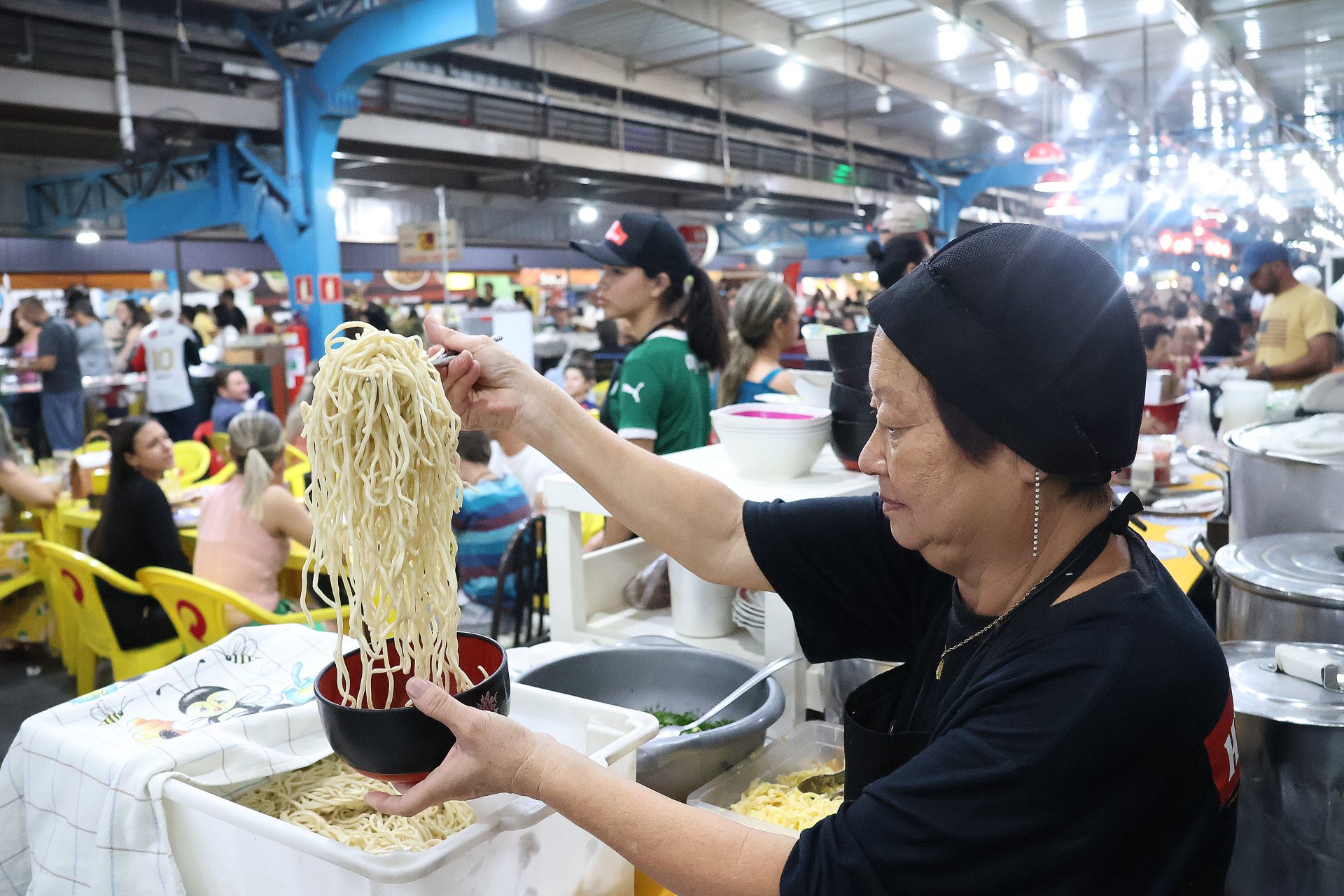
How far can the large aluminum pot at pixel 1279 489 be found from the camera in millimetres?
2102

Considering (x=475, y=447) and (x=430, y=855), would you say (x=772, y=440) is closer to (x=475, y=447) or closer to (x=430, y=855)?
(x=430, y=855)

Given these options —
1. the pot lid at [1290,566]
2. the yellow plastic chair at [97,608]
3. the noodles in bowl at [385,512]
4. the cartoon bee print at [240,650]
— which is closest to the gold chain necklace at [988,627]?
the noodles in bowl at [385,512]

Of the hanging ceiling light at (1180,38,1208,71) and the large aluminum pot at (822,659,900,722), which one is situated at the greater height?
the hanging ceiling light at (1180,38,1208,71)

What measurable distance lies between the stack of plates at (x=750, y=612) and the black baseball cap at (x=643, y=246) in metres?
1.40

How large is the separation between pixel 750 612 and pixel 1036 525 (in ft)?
3.66

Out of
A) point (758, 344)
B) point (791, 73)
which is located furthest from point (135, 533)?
point (791, 73)

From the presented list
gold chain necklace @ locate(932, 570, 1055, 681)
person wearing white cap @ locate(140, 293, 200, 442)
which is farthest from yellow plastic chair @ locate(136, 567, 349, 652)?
person wearing white cap @ locate(140, 293, 200, 442)

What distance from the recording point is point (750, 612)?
7.19ft

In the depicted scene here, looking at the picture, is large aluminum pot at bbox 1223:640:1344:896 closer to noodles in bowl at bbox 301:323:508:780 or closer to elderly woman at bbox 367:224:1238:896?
elderly woman at bbox 367:224:1238:896

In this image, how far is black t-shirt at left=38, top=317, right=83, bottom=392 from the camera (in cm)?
990

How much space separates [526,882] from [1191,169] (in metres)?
21.4

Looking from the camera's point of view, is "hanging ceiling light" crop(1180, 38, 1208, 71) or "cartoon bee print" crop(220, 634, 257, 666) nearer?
"cartoon bee print" crop(220, 634, 257, 666)

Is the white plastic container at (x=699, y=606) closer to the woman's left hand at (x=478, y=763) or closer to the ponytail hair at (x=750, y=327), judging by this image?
the woman's left hand at (x=478, y=763)

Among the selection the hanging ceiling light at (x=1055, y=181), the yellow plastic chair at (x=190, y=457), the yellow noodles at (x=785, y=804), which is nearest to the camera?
the yellow noodles at (x=785, y=804)
